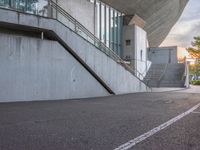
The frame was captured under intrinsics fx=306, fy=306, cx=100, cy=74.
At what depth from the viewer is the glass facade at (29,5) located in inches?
594

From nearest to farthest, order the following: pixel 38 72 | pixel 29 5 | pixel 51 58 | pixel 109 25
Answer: pixel 38 72, pixel 29 5, pixel 51 58, pixel 109 25

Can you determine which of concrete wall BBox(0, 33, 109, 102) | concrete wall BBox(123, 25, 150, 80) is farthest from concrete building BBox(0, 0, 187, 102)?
concrete wall BBox(123, 25, 150, 80)

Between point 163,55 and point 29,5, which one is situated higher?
point 29,5

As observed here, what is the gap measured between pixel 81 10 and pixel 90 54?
6493 mm

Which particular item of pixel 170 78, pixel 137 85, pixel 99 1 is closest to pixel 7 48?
pixel 137 85

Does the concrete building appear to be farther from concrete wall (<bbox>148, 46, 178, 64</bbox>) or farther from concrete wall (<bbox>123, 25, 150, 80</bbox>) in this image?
concrete wall (<bbox>148, 46, 178, 64</bbox>)

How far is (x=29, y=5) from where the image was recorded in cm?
1603

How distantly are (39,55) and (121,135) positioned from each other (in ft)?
33.1

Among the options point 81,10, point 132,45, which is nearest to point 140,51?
point 132,45

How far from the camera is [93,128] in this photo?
7.27 meters

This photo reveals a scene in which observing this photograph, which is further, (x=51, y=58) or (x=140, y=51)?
(x=140, y=51)

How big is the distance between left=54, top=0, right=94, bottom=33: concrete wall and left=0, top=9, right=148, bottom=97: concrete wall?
4.92 meters

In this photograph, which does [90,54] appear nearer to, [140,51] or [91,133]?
[91,133]

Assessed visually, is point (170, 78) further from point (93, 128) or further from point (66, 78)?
point (93, 128)
